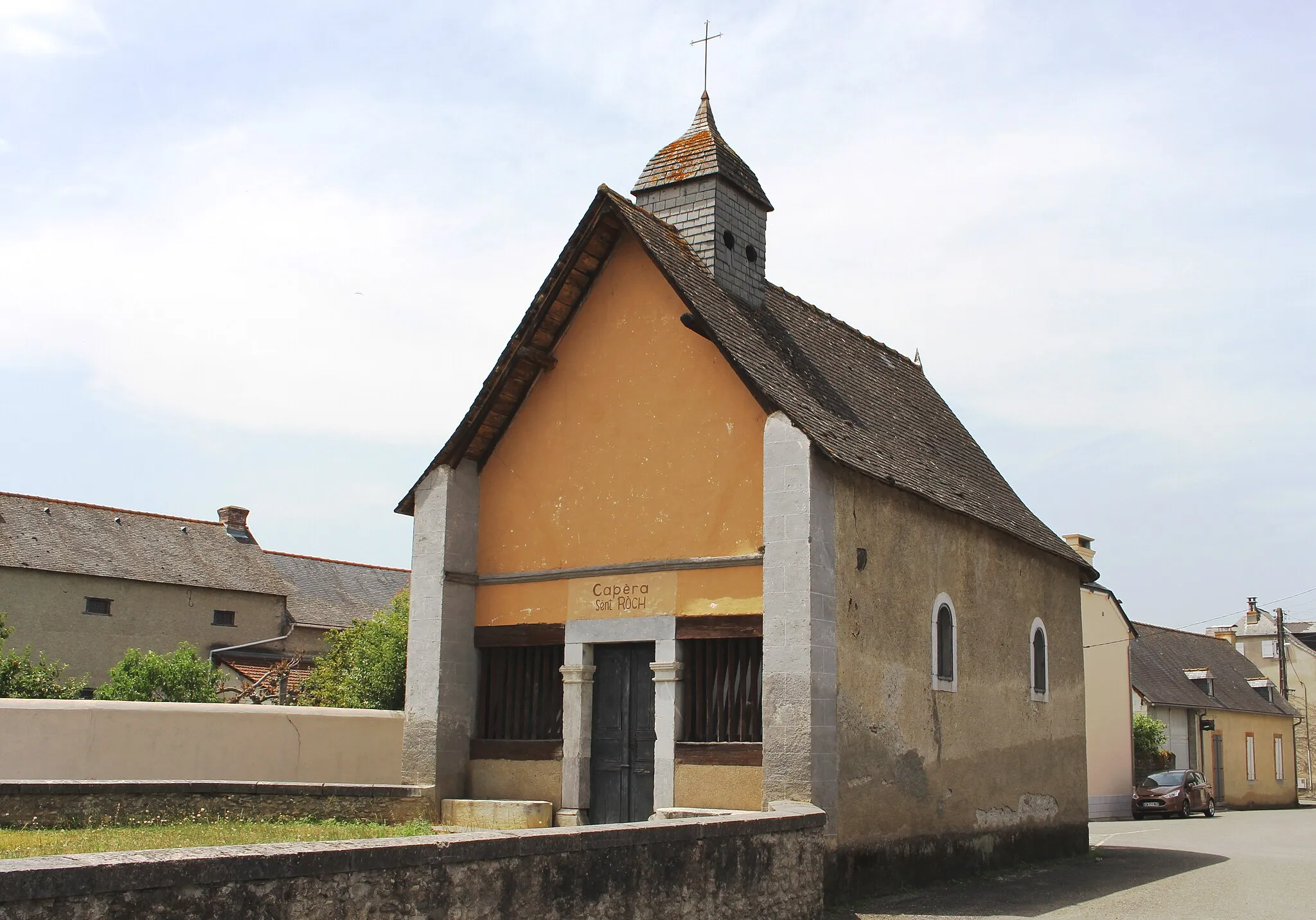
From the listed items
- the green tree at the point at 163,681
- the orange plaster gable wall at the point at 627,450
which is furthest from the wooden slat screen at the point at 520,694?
the green tree at the point at 163,681

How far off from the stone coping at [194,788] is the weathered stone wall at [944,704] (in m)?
5.20

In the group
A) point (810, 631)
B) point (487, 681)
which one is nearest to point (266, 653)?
point (487, 681)

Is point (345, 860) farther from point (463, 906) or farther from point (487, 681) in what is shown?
point (487, 681)

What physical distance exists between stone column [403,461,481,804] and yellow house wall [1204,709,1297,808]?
35.4 meters

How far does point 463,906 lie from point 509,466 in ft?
28.5

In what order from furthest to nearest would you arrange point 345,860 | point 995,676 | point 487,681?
point 995,676 → point 487,681 → point 345,860

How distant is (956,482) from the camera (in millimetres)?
17172

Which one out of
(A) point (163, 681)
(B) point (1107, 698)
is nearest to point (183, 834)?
(A) point (163, 681)

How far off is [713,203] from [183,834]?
964 centimetres

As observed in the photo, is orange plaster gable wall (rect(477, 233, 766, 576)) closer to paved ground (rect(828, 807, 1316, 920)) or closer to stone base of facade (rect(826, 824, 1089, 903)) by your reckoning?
stone base of facade (rect(826, 824, 1089, 903))

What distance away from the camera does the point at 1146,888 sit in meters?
15.1

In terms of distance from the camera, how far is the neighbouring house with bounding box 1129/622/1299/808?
41.6 m

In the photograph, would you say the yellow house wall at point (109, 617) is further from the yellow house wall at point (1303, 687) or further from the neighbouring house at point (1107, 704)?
the yellow house wall at point (1303, 687)

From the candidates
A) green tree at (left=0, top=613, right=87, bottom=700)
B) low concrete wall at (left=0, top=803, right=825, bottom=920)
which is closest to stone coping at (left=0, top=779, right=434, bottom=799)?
low concrete wall at (left=0, top=803, right=825, bottom=920)
